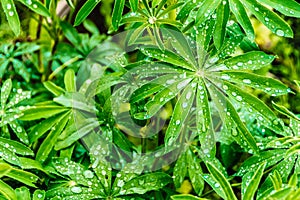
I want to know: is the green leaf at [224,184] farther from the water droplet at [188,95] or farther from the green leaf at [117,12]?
the green leaf at [117,12]

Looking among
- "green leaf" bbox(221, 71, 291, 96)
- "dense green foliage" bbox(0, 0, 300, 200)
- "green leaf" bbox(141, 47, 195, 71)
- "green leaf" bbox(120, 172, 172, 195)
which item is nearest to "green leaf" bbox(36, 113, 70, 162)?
"dense green foliage" bbox(0, 0, 300, 200)

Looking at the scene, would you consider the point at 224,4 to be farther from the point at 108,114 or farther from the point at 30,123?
the point at 30,123

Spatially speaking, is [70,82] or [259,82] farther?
[70,82]

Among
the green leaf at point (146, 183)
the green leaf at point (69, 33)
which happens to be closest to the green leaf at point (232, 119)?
the green leaf at point (146, 183)

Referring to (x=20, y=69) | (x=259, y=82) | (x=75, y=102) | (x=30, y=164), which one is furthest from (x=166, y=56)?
(x=20, y=69)

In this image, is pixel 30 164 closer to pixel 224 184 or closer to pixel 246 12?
pixel 224 184

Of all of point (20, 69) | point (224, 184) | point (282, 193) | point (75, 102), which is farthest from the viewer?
point (20, 69)
